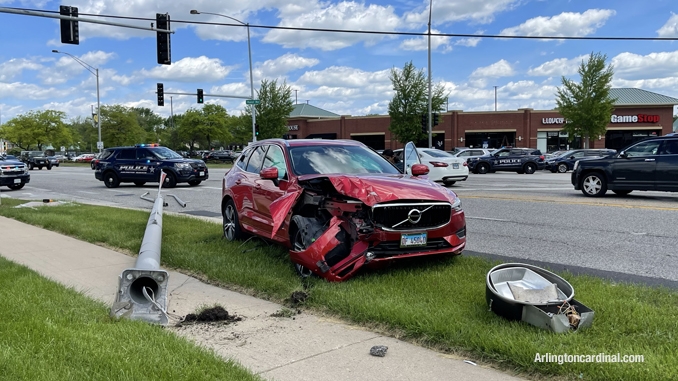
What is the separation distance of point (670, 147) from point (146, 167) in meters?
18.6

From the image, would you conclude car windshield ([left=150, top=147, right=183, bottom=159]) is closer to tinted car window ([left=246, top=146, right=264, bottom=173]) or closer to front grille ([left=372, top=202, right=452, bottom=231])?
tinted car window ([left=246, top=146, right=264, bottom=173])

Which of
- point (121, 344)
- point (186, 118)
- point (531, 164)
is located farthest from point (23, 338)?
point (186, 118)

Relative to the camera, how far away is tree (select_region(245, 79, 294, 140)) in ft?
171

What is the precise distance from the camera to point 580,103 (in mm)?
47125

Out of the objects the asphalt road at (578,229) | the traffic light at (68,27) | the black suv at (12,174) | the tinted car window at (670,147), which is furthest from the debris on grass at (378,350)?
the black suv at (12,174)

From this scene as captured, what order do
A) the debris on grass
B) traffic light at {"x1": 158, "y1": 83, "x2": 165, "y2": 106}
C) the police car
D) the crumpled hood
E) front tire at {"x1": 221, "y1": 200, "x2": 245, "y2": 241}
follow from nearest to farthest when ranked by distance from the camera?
the debris on grass < the crumpled hood < front tire at {"x1": 221, "y1": 200, "x2": 245, "y2": 241} < the police car < traffic light at {"x1": 158, "y1": 83, "x2": 165, "y2": 106}

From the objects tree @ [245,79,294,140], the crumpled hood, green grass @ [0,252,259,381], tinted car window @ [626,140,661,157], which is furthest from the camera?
tree @ [245,79,294,140]

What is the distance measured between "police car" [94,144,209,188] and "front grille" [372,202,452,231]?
57.1ft

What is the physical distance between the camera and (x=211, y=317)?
500cm

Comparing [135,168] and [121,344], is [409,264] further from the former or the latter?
[135,168]

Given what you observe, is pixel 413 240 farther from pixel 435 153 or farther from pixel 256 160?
pixel 435 153

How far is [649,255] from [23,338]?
737 cm

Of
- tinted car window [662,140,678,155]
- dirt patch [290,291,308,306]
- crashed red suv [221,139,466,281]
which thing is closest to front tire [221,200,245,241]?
crashed red suv [221,139,466,281]

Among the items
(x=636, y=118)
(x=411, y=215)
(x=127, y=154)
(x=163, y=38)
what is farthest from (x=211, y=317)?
(x=636, y=118)
